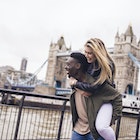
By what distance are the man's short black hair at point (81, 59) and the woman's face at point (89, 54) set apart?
3 cm

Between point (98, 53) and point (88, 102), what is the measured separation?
0.32 metres

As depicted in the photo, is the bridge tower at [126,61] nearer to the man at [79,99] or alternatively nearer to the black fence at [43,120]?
the black fence at [43,120]

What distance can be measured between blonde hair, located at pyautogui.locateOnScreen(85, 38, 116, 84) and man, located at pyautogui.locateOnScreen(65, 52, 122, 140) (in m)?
0.05

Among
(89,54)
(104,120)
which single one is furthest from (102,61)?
(104,120)

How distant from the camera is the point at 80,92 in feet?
Result: 5.56

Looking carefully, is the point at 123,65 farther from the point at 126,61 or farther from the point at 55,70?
the point at 55,70

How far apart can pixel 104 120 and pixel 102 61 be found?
0.37 metres

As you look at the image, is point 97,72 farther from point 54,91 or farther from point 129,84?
point 129,84

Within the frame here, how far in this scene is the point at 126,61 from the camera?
56500 millimetres

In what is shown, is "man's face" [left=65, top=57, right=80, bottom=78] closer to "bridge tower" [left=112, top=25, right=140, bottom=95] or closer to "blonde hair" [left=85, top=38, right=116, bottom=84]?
"blonde hair" [left=85, top=38, right=116, bottom=84]

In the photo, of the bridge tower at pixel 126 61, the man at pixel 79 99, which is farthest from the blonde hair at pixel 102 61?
the bridge tower at pixel 126 61

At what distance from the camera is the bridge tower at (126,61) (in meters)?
56.5

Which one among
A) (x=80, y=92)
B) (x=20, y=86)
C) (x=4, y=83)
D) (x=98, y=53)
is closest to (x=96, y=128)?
(x=80, y=92)

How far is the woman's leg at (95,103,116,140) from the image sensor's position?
160 cm
